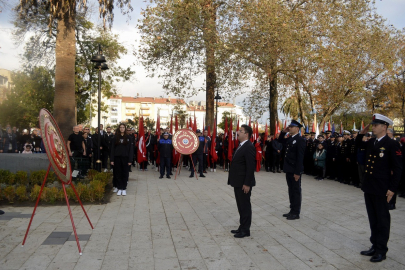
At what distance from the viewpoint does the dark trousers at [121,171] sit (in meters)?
→ 10.8

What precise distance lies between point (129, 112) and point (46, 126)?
5207 inches

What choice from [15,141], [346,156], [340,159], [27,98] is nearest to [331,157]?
[340,159]

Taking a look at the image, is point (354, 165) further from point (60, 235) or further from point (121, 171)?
point (60, 235)

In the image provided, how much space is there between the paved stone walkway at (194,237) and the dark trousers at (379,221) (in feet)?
0.84

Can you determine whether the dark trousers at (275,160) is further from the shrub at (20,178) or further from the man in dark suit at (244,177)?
the man in dark suit at (244,177)

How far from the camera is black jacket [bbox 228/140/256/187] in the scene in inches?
255

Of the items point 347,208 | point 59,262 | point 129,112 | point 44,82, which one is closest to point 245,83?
point 347,208

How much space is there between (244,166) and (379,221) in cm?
226

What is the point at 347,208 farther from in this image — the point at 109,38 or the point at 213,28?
the point at 109,38

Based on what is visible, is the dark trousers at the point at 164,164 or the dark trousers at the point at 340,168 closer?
the dark trousers at the point at 340,168

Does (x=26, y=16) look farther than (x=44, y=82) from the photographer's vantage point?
No

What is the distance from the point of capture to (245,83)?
2162 centimetres

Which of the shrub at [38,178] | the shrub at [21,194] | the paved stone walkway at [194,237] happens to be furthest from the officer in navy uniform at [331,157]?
the shrub at [21,194]

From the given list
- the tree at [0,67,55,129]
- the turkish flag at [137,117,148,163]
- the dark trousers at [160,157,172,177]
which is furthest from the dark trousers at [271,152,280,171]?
the tree at [0,67,55,129]
